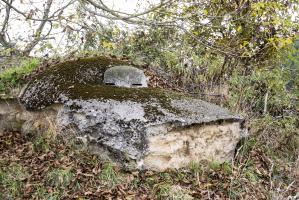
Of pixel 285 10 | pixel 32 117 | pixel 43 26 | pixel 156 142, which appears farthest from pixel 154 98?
pixel 43 26

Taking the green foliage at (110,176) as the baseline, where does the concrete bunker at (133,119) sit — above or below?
above

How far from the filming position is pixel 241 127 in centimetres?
544

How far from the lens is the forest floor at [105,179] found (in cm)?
425

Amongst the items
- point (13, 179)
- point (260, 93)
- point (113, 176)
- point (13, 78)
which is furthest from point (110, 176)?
point (260, 93)

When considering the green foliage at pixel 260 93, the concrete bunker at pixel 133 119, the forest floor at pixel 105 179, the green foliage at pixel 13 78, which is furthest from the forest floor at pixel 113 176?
the green foliage at pixel 260 93

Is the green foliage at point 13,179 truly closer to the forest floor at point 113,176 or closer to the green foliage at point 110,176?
the forest floor at point 113,176

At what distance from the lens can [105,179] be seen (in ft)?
14.2

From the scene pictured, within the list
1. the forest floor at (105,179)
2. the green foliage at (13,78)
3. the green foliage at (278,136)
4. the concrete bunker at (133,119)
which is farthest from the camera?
the green foliage at (13,78)

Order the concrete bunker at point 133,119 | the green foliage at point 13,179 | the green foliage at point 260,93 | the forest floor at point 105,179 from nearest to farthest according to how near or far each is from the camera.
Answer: the forest floor at point 105,179 → the green foliage at point 13,179 → the concrete bunker at point 133,119 → the green foliage at point 260,93

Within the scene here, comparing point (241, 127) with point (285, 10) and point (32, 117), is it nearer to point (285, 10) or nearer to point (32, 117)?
point (32, 117)

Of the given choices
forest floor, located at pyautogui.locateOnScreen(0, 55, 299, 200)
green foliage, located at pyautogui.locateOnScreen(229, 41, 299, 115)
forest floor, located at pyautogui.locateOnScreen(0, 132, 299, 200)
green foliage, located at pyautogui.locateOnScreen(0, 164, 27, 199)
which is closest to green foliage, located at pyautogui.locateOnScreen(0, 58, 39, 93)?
forest floor, located at pyautogui.locateOnScreen(0, 55, 299, 200)

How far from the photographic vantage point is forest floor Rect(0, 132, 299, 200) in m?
4.25

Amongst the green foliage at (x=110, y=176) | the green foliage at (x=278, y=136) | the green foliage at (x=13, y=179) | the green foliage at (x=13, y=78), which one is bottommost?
the green foliage at (x=13, y=179)

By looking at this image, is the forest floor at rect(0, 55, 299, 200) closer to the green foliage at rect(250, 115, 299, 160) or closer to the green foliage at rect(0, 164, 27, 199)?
the green foliage at rect(0, 164, 27, 199)
